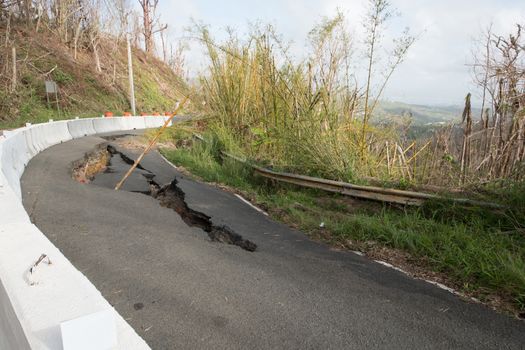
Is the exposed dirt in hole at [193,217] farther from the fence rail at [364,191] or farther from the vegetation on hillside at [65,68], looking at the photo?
the vegetation on hillside at [65,68]

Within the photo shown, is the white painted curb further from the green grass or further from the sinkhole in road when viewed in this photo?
the green grass

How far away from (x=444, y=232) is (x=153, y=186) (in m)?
5.32

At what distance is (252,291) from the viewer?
10.3 feet

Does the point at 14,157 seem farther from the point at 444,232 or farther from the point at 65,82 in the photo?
the point at 65,82

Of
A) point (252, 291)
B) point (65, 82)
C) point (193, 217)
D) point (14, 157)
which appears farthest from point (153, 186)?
point (65, 82)

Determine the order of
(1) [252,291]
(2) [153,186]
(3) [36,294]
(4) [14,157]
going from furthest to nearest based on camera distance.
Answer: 1. (2) [153,186]
2. (4) [14,157]
3. (1) [252,291]
4. (3) [36,294]

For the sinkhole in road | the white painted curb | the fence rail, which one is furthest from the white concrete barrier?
the fence rail

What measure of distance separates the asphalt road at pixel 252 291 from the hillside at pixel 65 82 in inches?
564

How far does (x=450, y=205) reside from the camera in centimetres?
493

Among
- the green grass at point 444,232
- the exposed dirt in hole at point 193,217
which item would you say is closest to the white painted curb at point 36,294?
the exposed dirt in hole at point 193,217

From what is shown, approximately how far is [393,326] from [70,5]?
31.4 metres

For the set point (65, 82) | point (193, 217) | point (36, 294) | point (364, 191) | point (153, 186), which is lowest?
point (193, 217)

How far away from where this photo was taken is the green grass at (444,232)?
3.38 m

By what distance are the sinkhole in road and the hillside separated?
8.98 m
